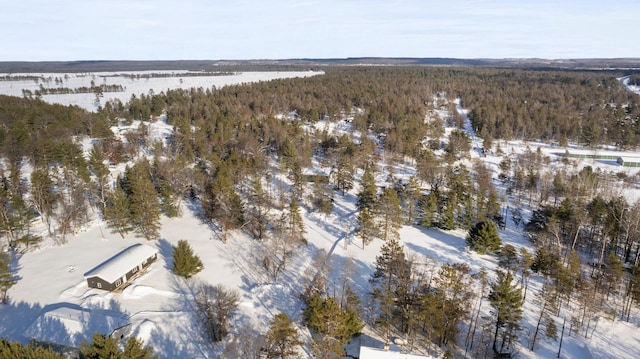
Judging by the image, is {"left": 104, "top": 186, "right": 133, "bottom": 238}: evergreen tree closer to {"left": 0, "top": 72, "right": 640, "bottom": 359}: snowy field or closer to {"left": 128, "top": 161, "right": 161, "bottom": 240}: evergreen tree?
{"left": 128, "top": 161, "right": 161, "bottom": 240}: evergreen tree

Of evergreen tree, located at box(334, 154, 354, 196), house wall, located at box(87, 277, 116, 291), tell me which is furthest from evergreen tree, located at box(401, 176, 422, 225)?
house wall, located at box(87, 277, 116, 291)

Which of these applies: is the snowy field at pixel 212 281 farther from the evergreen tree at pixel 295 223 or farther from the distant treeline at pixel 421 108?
the distant treeline at pixel 421 108

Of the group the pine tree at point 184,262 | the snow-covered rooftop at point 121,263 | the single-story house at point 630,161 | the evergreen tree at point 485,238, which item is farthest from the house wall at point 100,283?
the single-story house at point 630,161

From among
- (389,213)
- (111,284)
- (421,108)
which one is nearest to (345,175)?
(389,213)

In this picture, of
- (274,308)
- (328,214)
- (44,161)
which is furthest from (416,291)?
(44,161)

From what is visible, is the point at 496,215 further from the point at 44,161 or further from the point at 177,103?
the point at 177,103

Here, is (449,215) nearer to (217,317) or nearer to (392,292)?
(392,292)

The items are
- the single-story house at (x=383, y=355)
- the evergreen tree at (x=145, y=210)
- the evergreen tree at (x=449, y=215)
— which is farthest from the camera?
the evergreen tree at (x=449, y=215)
